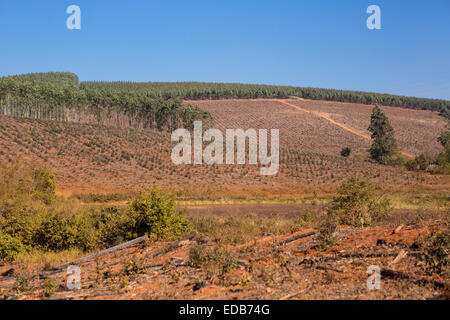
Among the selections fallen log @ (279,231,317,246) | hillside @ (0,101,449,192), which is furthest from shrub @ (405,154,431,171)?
fallen log @ (279,231,317,246)

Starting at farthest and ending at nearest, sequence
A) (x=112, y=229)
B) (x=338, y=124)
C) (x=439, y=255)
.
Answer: (x=338, y=124) < (x=112, y=229) < (x=439, y=255)

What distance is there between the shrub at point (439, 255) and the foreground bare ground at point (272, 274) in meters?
0.20

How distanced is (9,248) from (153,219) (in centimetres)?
443

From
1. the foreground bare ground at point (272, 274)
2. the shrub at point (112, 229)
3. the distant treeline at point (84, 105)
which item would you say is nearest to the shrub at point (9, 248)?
the foreground bare ground at point (272, 274)

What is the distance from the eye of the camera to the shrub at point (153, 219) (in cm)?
1279

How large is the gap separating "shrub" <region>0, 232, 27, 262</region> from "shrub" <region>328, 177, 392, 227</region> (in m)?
10.5

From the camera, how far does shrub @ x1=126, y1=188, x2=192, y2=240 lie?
12.8 metres

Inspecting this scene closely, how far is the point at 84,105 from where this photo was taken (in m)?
91.0

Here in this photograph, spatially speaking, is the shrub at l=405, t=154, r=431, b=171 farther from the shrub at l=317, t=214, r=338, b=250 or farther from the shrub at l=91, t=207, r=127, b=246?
the shrub at l=91, t=207, r=127, b=246

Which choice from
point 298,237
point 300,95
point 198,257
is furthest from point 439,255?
point 300,95

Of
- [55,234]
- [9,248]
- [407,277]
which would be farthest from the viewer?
[55,234]

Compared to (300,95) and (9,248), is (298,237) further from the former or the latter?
(300,95)

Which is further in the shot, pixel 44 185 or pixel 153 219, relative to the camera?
pixel 44 185

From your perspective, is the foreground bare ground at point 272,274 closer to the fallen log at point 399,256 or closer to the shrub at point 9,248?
→ the fallen log at point 399,256
